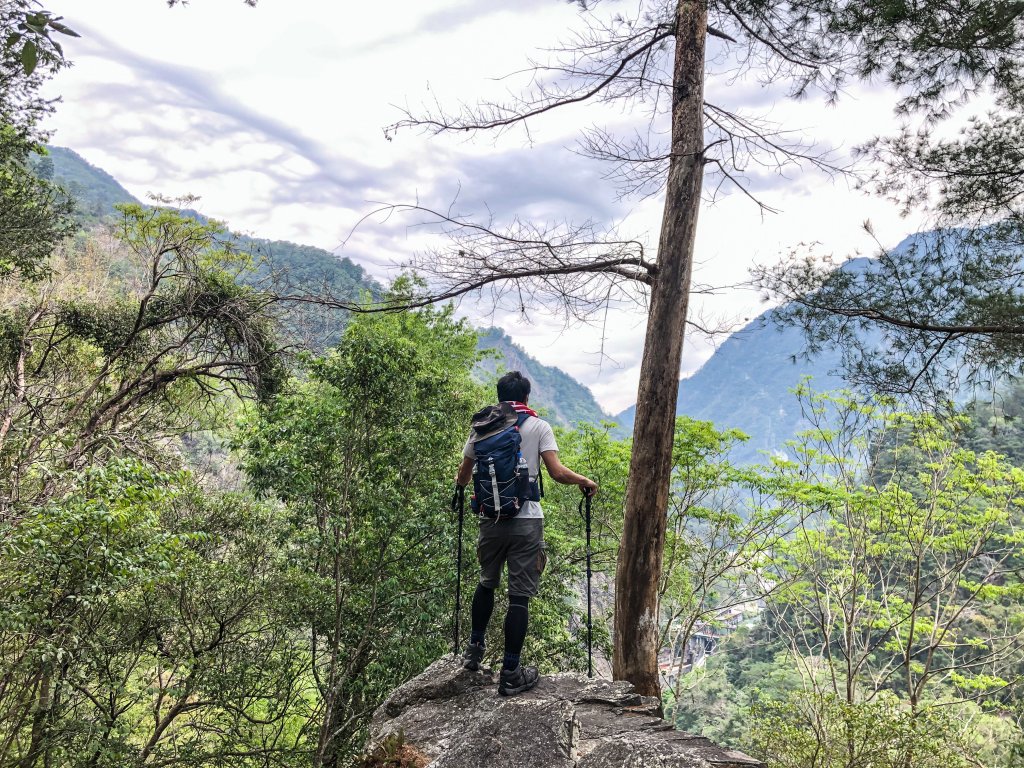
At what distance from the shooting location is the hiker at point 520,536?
3.02 meters

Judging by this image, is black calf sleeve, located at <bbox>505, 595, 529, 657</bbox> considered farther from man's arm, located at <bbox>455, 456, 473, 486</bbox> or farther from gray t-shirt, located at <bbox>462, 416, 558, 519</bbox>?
man's arm, located at <bbox>455, 456, 473, 486</bbox>

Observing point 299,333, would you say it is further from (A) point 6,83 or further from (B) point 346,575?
(A) point 6,83

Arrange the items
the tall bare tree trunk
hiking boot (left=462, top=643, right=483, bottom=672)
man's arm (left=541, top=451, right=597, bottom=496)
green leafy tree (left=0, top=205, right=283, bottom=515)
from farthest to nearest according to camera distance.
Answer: green leafy tree (left=0, top=205, right=283, bottom=515) → the tall bare tree trunk → hiking boot (left=462, top=643, right=483, bottom=672) → man's arm (left=541, top=451, right=597, bottom=496)

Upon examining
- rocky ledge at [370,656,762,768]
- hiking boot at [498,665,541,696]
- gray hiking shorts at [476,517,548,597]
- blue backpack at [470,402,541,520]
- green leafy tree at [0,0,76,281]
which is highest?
green leafy tree at [0,0,76,281]

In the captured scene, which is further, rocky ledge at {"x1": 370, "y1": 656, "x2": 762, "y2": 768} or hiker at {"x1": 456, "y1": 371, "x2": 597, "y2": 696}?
hiker at {"x1": 456, "y1": 371, "x2": 597, "y2": 696}

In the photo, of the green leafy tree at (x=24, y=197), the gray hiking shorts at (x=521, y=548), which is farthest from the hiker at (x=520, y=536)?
the green leafy tree at (x=24, y=197)

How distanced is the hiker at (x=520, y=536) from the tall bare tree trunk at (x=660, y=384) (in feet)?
3.78

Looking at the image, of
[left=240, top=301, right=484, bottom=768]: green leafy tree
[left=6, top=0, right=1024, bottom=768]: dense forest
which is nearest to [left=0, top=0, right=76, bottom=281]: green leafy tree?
[left=6, top=0, right=1024, bottom=768]: dense forest

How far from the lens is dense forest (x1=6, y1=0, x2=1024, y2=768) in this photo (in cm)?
447

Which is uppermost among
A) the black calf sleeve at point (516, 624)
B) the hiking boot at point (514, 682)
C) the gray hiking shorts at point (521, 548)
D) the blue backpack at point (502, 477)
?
the blue backpack at point (502, 477)

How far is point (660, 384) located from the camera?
14.1 ft

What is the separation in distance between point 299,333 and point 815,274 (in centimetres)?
490

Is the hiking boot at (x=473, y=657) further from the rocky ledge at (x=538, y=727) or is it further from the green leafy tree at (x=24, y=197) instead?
the green leafy tree at (x=24, y=197)

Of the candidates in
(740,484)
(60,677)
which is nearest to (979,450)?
(740,484)
